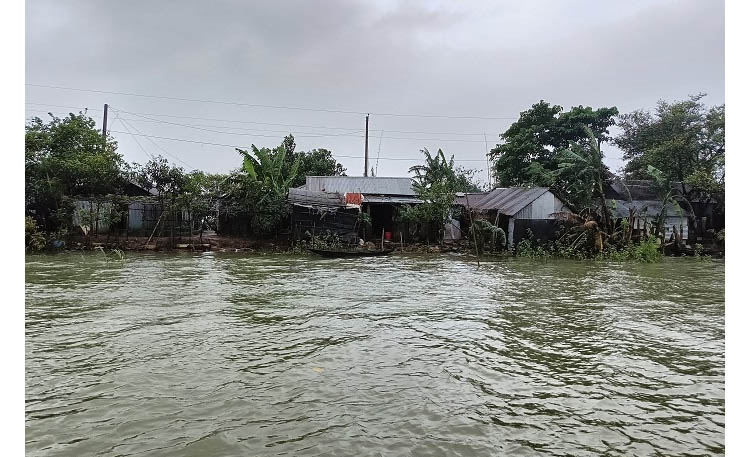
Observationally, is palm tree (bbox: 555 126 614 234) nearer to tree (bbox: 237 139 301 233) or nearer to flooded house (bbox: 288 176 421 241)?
flooded house (bbox: 288 176 421 241)

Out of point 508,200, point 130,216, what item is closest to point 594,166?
point 508,200

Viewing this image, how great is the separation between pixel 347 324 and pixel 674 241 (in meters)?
17.4

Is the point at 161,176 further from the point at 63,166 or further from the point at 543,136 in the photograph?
the point at 543,136


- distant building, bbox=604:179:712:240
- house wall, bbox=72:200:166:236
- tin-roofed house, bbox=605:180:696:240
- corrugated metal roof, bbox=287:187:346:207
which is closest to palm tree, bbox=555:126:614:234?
tin-roofed house, bbox=605:180:696:240

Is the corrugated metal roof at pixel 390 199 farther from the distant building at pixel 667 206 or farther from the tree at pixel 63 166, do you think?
the tree at pixel 63 166

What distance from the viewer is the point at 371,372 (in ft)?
16.3

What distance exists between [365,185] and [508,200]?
7.81 metres

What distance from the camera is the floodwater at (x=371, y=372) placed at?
139 inches

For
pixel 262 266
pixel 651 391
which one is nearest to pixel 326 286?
pixel 262 266

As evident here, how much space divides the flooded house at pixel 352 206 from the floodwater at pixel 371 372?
1055cm

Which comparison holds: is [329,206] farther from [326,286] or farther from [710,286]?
[710,286]

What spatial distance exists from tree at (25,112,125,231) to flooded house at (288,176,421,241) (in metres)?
7.78

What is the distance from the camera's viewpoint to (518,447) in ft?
11.2

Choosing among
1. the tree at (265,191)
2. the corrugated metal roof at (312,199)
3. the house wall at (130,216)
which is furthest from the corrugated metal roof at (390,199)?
the house wall at (130,216)
